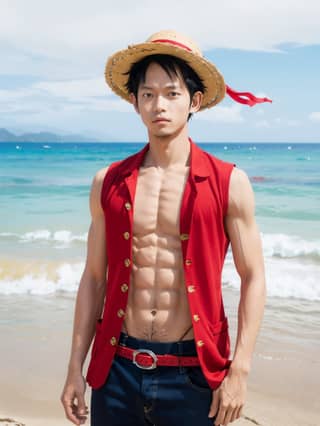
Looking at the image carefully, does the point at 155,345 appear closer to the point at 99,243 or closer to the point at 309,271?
the point at 99,243

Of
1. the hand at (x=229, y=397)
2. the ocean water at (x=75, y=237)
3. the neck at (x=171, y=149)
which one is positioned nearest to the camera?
the hand at (x=229, y=397)

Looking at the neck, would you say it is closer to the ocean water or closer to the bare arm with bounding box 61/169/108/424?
the bare arm with bounding box 61/169/108/424

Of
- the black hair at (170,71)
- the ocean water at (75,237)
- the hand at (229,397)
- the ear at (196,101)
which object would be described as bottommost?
the ocean water at (75,237)

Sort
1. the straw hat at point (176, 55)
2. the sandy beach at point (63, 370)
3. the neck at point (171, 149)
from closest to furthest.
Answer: the straw hat at point (176, 55), the neck at point (171, 149), the sandy beach at point (63, 370)

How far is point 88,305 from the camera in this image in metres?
2.82

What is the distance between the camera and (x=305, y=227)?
16266 millimetres

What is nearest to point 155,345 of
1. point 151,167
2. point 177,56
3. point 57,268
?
point 151,167

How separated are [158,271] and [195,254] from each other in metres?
0.18

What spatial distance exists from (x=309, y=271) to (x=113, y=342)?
8520 mm

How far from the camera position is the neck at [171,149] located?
2721 millimetres

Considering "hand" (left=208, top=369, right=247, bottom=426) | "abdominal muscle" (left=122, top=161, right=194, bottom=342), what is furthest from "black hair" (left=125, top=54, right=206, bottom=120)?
"hand" (left=208, top=369, right=247, bottom=426)

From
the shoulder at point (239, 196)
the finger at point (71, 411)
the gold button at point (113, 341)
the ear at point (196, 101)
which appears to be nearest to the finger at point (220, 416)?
the gold button at point (113, 341)

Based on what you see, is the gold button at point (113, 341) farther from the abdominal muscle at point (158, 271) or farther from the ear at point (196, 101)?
the ear at point (196, 101)

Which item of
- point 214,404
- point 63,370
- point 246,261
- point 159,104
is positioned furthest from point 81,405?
point 63,370
